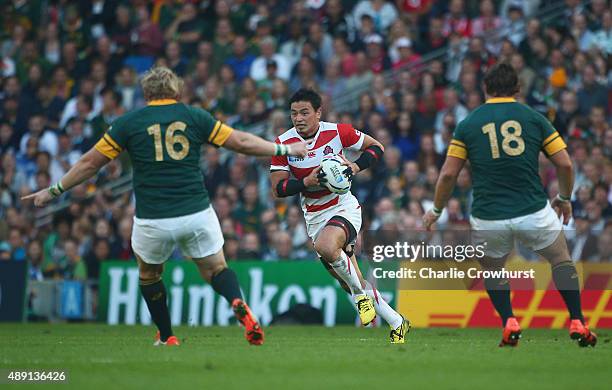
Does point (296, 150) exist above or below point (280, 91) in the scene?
below

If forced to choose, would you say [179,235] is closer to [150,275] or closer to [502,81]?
[150,275]

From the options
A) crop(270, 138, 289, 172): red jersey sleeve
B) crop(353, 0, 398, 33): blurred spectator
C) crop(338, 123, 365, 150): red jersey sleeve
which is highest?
crop(353, 0, 398, 33): blurred spectator

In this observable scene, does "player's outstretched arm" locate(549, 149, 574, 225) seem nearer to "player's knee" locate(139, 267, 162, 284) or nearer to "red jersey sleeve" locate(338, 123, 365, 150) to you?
"red jersey sleeve" locate(338, 123, 365, 150)

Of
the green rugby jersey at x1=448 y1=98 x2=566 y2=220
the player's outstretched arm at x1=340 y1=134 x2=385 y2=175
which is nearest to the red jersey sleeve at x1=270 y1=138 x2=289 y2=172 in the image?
the player's outstretched arm at x1=340 y1=134 x2=385 y2=175

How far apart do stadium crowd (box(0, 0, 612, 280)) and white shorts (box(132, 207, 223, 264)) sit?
7569mm

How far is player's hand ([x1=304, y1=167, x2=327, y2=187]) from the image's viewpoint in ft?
38.2

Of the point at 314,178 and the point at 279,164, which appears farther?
the point at 279,164

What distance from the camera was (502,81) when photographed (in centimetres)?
1066

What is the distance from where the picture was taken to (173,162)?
33.5ft

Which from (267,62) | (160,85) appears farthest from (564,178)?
(267,62)

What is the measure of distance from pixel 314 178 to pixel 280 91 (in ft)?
32.2

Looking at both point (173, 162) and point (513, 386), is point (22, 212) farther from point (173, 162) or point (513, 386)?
point (513, 386)

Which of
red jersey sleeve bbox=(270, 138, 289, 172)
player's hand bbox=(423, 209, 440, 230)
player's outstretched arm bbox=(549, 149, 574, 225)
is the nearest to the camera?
player's outstretched arm bbox=(549, 149, 574, 225)

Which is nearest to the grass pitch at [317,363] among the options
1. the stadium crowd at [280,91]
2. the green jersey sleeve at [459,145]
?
the green jersey sleeve at [459,145]
